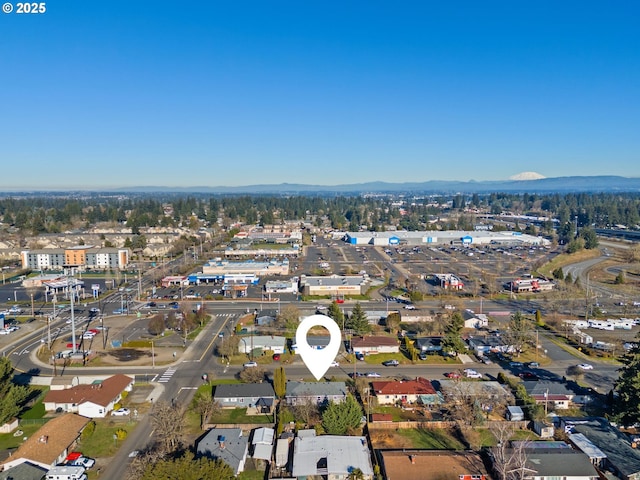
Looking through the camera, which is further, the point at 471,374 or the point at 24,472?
the point at 471,374

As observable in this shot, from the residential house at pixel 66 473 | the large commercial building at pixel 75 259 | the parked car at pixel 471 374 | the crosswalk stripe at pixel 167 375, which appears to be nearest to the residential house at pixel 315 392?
the crosswalk stripe at pixel 167 375

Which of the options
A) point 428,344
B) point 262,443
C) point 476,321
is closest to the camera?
point 262,443

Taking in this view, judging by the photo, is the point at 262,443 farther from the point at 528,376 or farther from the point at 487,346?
the point at 487,346

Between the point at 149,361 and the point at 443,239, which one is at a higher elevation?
the point at 443,239

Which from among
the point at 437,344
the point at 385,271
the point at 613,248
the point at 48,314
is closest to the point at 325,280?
the point at 385,271

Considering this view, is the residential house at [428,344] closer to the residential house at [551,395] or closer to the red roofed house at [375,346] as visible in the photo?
the red roofed house at [375,346]

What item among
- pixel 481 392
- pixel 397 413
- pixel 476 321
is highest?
pixel 481 392

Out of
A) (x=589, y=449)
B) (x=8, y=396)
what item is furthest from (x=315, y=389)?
(x=8, y=396)

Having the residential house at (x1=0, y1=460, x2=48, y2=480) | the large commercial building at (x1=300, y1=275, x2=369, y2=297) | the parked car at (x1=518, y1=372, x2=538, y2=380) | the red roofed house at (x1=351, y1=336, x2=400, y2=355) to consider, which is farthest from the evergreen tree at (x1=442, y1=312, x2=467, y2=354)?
the residential house at (x1=0, y1=460, x2=48, y2=480)
